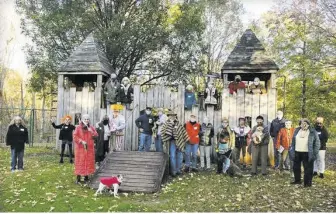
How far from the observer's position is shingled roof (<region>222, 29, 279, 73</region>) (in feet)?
41.6

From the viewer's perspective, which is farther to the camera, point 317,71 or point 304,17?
point 304,17

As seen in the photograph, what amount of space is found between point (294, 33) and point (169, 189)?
8.27 meters

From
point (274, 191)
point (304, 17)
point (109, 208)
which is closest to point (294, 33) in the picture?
point (304, 17)

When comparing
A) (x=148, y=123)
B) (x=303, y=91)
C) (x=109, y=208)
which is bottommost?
(x=109, y=208)

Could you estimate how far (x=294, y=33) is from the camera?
557 inches

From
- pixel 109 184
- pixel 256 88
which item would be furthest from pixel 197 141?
pixel 109 184

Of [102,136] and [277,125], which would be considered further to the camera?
[102,136]

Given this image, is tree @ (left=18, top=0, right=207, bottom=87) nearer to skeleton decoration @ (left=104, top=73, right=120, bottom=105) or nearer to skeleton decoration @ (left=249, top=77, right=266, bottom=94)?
skeleton decoration @ (left=104, top=73, right=120, bottom=105)

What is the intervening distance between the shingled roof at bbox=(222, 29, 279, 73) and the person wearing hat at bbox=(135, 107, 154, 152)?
11.0 ft

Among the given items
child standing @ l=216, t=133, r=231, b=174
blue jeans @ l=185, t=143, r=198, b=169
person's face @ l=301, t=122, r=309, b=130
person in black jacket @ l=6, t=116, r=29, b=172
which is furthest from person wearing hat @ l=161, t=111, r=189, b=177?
person in black jacket @ l=6, t=116, r=29, b=172

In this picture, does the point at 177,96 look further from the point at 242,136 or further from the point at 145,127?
the point at 242,136

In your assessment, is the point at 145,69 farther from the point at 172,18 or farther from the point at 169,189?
the point at 169,189

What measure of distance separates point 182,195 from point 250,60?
6.26 m

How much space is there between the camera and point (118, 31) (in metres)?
18.4
